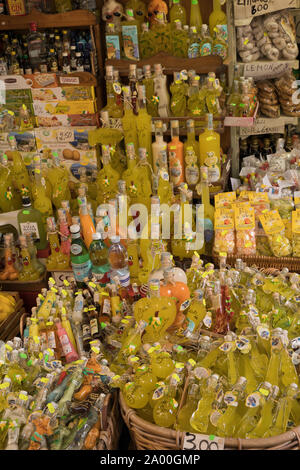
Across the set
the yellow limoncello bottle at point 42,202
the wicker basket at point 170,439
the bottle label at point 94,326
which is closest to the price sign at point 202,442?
the wicker basket at point 170,439

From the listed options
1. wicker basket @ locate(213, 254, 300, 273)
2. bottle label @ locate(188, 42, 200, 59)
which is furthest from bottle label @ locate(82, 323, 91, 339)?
bottle label @ locate(188, 42, 200, 59)

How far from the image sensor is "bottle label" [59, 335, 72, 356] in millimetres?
2010

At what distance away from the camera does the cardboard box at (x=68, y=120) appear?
3316 mm

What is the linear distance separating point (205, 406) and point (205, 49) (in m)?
2.37

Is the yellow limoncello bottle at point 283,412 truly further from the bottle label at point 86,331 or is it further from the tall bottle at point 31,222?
the tall bottle at point 31,222

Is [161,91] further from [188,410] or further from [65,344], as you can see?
[188,410]

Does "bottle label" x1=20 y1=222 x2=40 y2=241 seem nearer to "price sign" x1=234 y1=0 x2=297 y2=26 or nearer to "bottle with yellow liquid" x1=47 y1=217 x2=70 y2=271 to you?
"bottle with yellow liquid" x1=47 y1=217 x2=70 y2=271

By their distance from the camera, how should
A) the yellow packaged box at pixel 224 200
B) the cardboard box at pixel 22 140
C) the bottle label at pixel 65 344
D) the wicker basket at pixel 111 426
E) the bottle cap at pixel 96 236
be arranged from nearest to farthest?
the wicker basket at pixel 111 426, the bottle label at pixel 65 344, the bottle cap at pixel 96 236, the yellow packaged box at pixel 224 200, the cardboard box at pixel 22 140

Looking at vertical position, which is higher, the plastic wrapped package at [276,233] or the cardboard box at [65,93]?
the cardboard box at [65,93]

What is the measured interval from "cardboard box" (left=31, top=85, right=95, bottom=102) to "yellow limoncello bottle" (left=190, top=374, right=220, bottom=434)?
90.4 inches

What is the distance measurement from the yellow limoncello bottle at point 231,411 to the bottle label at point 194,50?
227cm

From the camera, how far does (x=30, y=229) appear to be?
2.95 metres

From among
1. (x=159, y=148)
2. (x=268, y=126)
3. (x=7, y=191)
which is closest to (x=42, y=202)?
(x=7, y=191)
